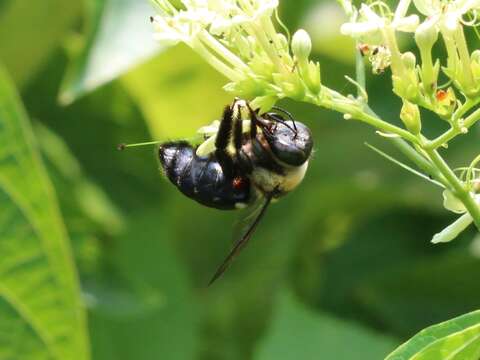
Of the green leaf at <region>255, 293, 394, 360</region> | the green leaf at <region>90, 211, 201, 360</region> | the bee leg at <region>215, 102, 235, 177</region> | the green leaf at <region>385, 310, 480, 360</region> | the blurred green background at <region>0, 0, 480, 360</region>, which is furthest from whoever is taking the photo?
the blurred green background at <region>0, 0, 480, 360</region>

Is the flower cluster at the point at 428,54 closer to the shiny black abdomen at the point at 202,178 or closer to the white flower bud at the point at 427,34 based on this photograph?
the white flower bud at the point at 427,34

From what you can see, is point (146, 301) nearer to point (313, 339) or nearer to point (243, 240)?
point (313, 339)

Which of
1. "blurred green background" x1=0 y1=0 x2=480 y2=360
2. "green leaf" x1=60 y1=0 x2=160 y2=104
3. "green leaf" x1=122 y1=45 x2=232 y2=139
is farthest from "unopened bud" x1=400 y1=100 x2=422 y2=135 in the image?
"green leaf" x1=122 y1=45 x2=232 y2=139

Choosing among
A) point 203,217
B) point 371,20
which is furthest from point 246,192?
point 203,217

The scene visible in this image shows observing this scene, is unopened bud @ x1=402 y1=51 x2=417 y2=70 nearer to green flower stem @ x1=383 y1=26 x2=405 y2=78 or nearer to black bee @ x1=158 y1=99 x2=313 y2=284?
green flower stem @ x1=383 y1=26 x2=405 y2=78

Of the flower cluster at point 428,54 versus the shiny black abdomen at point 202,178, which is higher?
the flower cluster at point 428,54

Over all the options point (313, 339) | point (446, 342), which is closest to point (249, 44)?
point (446, 342)

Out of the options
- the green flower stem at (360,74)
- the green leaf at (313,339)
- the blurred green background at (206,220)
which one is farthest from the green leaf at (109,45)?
the green flower stem at (360,74)
